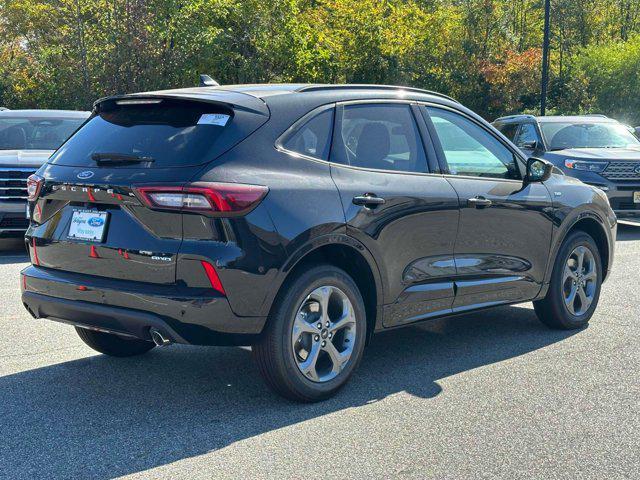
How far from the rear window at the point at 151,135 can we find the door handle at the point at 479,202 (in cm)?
190

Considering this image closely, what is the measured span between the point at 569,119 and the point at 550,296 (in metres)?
A: 8.50

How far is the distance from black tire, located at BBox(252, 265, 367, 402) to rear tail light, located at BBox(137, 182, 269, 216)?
0.56 m

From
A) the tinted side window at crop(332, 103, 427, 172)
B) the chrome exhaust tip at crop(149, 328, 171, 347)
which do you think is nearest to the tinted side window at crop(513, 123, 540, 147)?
the tinted side window at crop(332, 103, 427, 172)

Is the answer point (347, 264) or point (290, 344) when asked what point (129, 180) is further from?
point (347, 264)

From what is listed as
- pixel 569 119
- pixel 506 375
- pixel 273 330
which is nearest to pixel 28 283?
pixel 273 330

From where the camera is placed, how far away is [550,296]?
6727mm

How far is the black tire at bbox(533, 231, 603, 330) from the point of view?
6723 mm

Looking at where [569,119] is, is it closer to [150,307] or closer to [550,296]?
[550,296]

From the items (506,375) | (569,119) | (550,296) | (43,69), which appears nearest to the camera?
(506,375)

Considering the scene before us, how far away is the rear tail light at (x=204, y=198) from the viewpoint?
14.4 ft

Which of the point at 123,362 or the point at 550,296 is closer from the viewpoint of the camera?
the point at 123,362

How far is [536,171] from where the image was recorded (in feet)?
21.2

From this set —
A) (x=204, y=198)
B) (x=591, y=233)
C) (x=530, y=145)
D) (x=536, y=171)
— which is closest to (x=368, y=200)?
(x=204, y=198)

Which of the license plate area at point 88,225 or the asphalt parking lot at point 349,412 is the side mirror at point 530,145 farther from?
→ the license plate area at point 88,225
